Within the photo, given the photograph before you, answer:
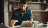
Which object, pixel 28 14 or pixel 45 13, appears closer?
pixel 28 14

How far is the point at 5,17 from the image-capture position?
24.9 inches

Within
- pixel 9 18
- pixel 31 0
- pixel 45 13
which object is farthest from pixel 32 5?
pixel 9 18

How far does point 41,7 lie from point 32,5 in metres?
0.13

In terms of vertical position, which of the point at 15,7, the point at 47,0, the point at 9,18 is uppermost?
the point at 47,0

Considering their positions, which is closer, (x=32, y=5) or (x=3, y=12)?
(x=3, y=12)

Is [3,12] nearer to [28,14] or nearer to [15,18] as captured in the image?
[15,18]

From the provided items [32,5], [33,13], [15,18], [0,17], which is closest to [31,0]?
[32,5]

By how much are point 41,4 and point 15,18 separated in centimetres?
43

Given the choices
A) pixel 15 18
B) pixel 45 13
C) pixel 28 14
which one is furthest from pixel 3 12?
pixel 45 13

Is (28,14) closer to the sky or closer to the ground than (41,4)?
closer to the ground

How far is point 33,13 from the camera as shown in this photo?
74 cm

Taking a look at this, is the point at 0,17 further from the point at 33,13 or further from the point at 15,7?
the point at 33,13

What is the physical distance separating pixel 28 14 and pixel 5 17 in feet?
0.93

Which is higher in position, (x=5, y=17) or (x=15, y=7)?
(x=15, y=7)
